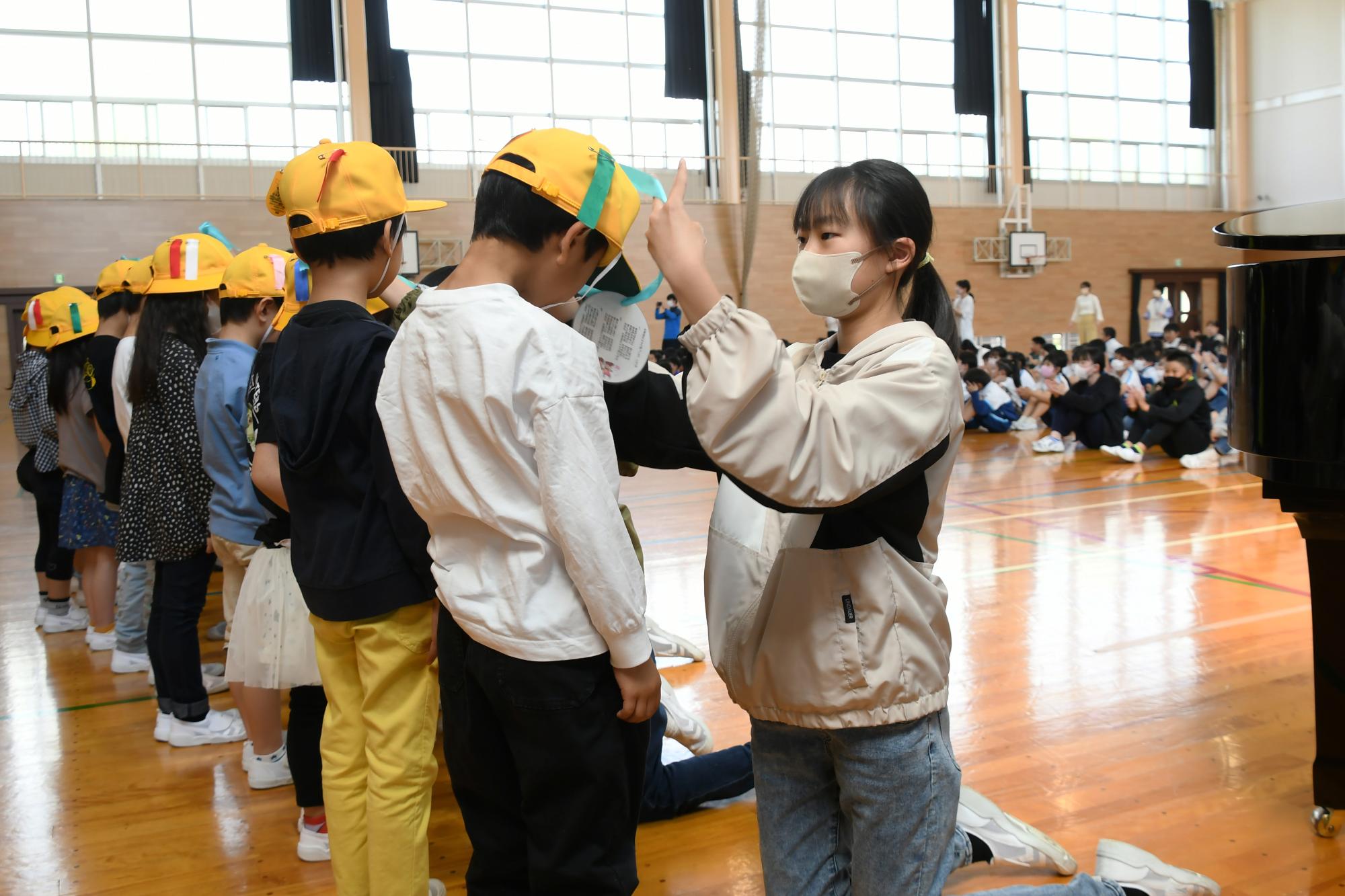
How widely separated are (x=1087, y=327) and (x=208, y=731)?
52.0ft

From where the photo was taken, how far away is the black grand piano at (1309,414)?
196 cm

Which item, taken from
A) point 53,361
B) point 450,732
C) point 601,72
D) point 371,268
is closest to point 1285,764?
point 450,732

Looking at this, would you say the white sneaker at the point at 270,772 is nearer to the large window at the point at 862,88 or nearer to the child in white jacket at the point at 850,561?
the child in white jacket at the point at 850,561

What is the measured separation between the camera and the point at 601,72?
14852 millimetres

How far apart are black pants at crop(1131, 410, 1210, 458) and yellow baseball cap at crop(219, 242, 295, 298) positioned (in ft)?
23.1

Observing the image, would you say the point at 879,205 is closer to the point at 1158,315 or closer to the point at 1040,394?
the point at 1040,394

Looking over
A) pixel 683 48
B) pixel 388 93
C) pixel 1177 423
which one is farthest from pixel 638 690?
pixel 683 48

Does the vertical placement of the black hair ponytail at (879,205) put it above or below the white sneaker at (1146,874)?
above

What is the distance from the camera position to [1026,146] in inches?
673

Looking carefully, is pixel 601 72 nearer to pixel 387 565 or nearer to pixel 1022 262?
pixel 1022 262

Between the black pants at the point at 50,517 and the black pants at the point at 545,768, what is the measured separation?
3.38 metres

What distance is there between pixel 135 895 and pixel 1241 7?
21.9 metres

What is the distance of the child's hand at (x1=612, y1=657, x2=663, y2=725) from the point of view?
50.3 inches

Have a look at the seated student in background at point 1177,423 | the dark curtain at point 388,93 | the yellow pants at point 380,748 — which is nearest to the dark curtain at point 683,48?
the dark curtain at point 388,93
